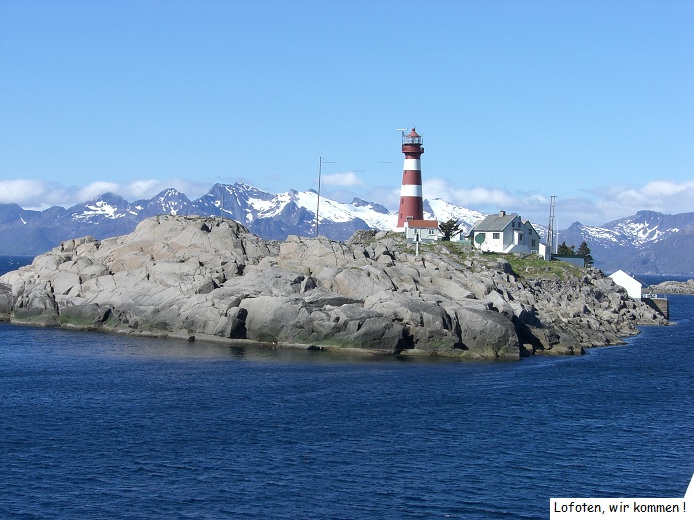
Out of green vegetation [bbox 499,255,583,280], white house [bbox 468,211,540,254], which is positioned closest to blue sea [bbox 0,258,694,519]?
green vegetation [bbox 499,255,583,280]

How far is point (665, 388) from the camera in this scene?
202 ft

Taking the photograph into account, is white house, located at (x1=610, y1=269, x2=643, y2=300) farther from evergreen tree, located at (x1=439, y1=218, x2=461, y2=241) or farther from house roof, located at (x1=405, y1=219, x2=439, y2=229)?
house roof, located at (x1=405, y1=219, x2=439, y2=229)

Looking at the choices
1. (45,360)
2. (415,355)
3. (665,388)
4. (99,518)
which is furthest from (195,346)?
(99,518)

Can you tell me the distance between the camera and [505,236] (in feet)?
376

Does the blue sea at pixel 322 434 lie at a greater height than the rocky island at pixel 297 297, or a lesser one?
lesser

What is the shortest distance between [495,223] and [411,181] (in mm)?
11820

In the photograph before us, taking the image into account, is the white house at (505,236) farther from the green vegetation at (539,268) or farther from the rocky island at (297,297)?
the rocky island at (297,297)

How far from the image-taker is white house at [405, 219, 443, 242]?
11394 cm

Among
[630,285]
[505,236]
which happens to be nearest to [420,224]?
[505,236]

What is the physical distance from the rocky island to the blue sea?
11.1 feet

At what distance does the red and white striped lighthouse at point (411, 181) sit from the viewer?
112938 millimetres

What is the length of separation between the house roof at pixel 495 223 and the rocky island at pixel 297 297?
15.2m

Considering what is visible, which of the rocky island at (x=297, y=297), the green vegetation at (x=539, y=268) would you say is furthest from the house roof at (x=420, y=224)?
the rocky island at (x=297, y=297)

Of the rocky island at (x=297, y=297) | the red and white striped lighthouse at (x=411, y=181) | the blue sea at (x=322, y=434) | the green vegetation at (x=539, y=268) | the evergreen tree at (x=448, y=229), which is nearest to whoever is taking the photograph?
the blue sea at (x=322, y=434)
